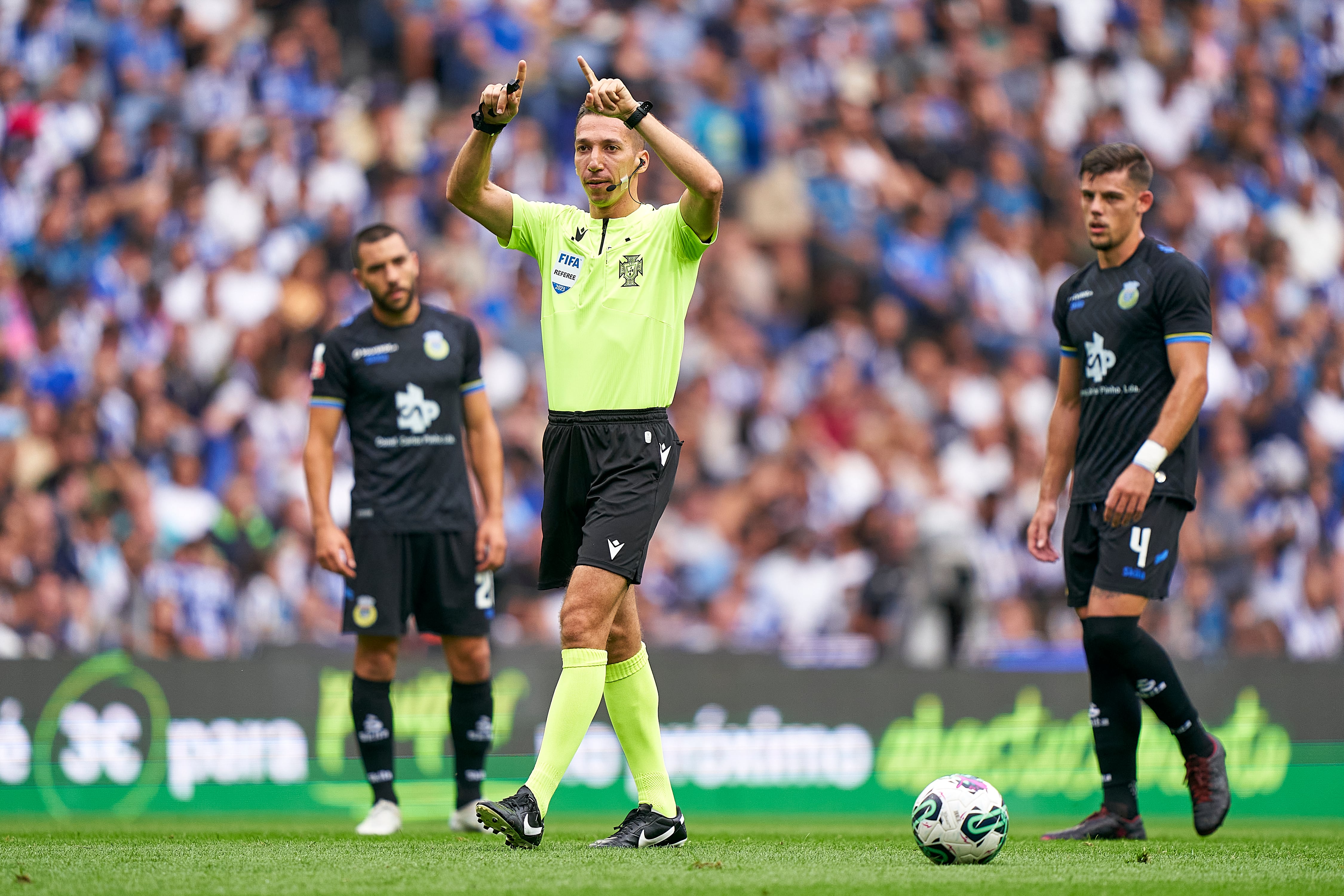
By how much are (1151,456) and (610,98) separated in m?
2.59

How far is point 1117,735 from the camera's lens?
658 cm

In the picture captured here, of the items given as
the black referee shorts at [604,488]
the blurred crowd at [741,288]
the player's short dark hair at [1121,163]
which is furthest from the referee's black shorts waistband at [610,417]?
the blurred crowd at [741,288]

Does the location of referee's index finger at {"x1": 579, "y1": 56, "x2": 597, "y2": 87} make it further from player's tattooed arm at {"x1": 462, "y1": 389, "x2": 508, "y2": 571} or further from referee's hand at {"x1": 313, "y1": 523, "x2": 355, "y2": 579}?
referee's hand at {"x1": 313, "y1": 523, "x2": 355, "y2": 579}

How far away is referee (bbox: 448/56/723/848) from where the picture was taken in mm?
5453

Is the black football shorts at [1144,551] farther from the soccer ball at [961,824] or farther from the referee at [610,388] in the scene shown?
the referee at [610,388]

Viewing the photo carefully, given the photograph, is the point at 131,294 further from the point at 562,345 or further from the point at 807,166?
the point at 562,345

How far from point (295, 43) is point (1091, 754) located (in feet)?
32.6

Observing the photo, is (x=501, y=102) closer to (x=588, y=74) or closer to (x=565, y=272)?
(x=588, y=74)

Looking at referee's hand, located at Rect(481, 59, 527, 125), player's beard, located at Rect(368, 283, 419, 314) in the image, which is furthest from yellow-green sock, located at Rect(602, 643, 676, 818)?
player's beard, located at Rect(368, 283, 419, 314)

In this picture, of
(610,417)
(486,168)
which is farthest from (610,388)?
(486,168)

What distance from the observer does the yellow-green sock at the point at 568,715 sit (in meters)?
5.28

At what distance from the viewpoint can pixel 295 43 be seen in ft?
49.7

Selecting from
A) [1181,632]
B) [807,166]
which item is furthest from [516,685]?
[807,166]

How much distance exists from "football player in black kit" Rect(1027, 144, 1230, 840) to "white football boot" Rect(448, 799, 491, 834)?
2.59 metres
